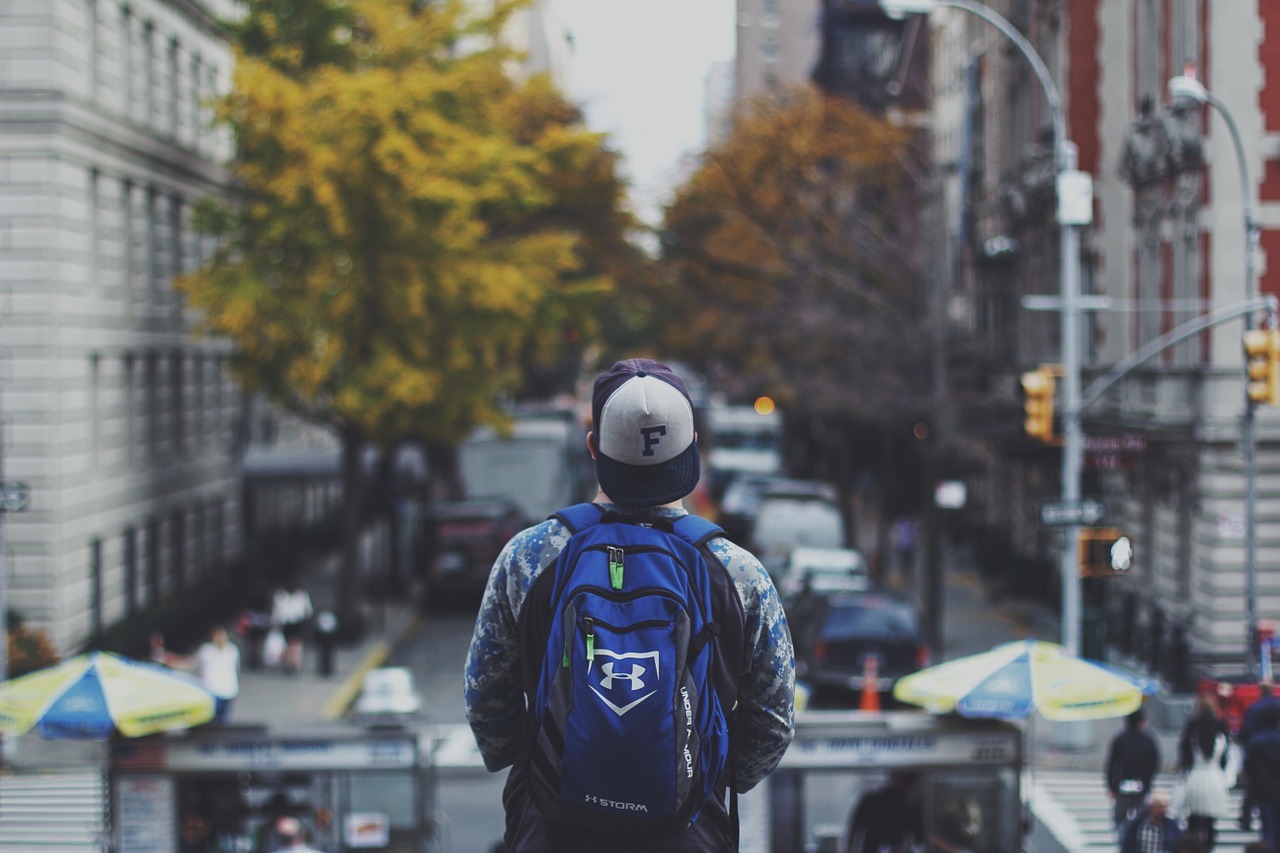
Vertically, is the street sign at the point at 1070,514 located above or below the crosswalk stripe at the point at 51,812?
above

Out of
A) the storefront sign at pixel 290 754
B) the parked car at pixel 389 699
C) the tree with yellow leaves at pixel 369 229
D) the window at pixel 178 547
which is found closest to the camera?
the storefront sign at pixel 290 754

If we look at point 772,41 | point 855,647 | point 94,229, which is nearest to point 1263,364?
point 855,647

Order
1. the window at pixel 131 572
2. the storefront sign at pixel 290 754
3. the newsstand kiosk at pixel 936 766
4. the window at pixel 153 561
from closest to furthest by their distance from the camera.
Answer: the newsstand kiosk at pixel 936 766 → the storefront sign at pixel 290 754 → the window at pixel 131 572 → the window at pixel 153 561

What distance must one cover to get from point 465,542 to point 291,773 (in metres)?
20.0

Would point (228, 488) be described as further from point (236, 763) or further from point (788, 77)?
point (788, 77)

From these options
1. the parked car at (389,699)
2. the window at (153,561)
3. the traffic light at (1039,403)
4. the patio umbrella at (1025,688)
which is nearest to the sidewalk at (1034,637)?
the traffic light at (1039,403)

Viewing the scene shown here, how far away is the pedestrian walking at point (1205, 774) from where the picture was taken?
14.6m

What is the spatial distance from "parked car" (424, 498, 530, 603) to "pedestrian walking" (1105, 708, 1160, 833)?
1909 centimetres

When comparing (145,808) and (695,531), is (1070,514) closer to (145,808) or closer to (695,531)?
(145,808)

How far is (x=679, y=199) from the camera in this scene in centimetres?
5644

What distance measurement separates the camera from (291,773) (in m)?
13.2

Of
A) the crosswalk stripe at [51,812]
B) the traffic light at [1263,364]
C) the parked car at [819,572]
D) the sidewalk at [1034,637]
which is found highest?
the traffic light at [1263,364]

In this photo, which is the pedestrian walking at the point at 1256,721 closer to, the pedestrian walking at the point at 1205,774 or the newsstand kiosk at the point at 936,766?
the pedestrian walking at the point at 1205,774

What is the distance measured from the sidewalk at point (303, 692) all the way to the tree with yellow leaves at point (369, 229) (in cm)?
164
